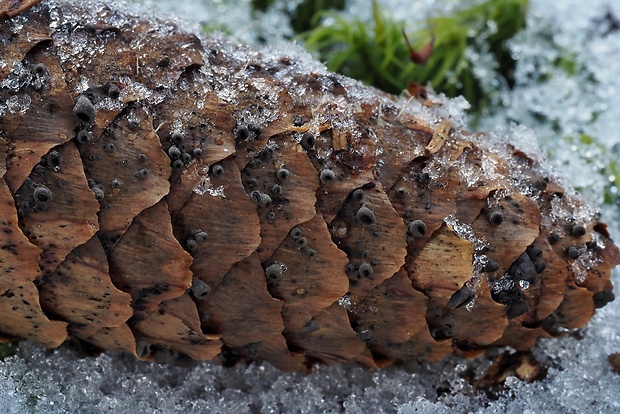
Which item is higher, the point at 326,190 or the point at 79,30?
the point at 79,30

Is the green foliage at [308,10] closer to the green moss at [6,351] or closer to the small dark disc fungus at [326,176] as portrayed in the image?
the small dark disc fungus at [326,176]

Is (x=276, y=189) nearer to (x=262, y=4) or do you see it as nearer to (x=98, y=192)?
(x=98, y=192)

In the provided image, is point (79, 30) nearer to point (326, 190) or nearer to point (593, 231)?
point (326, 190)

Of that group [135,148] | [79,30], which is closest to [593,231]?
[135,148]

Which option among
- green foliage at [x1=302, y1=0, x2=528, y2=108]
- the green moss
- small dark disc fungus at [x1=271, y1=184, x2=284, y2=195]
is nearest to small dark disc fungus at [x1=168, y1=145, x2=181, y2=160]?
small dark disc fungus at [x1=271, y1=184, x2=284, y2=195]

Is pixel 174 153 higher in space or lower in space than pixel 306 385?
higher

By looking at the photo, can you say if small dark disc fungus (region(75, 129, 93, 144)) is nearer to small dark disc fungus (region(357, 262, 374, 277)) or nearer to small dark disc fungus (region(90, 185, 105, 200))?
small dark disc fungus (region(90, 185, 105, 200))

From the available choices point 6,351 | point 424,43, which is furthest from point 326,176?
point 424,43
